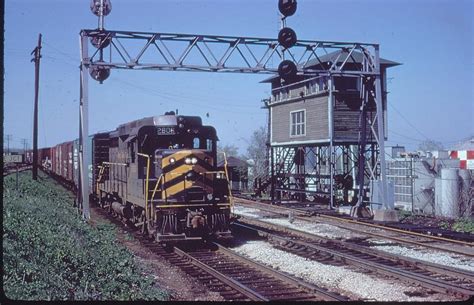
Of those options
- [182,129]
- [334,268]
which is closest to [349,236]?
[334,268]

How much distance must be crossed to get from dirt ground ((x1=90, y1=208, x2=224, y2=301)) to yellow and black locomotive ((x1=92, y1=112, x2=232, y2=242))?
0.62 metres

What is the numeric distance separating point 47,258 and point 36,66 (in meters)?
32.7

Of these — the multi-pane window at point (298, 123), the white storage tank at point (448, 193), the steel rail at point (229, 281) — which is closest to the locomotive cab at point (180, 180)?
the steel rail at point (229, 281)

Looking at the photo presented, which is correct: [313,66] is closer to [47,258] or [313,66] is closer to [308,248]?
[308,248]

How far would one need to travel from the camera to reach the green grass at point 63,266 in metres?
7.79

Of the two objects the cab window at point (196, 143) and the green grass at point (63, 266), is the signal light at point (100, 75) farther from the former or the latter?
the green grass at point (63, 266)

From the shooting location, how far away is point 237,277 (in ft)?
34.4

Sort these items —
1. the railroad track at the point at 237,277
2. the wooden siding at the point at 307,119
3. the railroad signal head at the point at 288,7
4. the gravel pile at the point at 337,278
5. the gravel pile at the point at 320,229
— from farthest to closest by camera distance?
the wooden siding at the point at 307,119 < the gravel pile at the point at 320,229 < the railroad signal head at the point at 288,7 < the gravel pile at the point at 337,278 < the railroad track at the point at 237,277

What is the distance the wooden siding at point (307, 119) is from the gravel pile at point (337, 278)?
55.0ft

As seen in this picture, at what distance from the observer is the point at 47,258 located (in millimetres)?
9570

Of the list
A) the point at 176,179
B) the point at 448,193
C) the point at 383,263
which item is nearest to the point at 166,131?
the point at 176,179

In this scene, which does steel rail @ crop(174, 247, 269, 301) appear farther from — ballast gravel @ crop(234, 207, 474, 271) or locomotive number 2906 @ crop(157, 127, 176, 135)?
ballast gravel @ crop(234, 207, 474, 271)

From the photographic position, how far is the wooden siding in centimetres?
2920

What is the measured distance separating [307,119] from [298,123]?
1396mm
